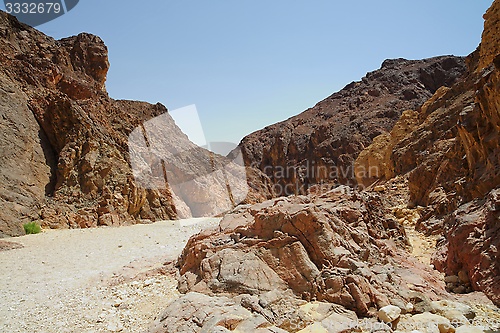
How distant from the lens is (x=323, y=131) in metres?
47.2

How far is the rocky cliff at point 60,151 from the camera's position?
490 inches

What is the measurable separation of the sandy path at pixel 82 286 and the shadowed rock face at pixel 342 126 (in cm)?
3416

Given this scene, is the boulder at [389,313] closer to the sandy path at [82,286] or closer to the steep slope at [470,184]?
the steep slope at [470,184]

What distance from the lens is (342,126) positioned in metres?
46.3

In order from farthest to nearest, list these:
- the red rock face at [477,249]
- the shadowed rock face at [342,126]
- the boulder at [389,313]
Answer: the shadowed rock face at [342,126] < the red rock face at [477,249] < the boulder at [389,313]

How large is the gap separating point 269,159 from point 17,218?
4032cm

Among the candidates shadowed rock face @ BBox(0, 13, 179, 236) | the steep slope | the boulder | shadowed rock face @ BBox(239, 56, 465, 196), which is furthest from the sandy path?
shadowed rock face @ BBox(239, 56, 465, 196)

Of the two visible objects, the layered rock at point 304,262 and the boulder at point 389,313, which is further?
the layered rock at point 304,262

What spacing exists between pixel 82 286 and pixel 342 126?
43.9 metres

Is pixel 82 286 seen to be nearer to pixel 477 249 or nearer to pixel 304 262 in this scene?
pixel 304 262

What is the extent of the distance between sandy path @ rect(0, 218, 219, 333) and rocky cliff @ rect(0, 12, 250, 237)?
3.43m

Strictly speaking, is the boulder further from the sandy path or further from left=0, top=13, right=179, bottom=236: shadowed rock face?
left=0, top=13, right=179, bottom=236: shadowed rock face

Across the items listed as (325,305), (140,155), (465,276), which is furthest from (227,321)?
(140,155)

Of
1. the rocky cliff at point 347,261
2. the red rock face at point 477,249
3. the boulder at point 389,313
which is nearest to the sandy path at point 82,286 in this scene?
the rocky cliff at point 347,261
